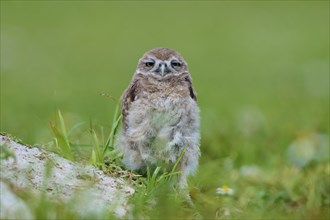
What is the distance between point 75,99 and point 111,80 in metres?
2.81

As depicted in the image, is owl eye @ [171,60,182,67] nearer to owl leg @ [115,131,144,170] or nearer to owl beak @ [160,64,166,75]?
owl beak @ [160,64,166,75]

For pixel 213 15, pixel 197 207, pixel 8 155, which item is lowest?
pixel 213 15

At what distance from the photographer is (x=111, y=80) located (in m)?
17.6

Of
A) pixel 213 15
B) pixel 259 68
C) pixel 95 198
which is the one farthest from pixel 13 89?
pixel 213 15

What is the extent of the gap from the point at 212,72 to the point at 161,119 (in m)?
13.1

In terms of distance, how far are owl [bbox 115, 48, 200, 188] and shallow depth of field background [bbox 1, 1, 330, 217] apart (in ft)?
0.97

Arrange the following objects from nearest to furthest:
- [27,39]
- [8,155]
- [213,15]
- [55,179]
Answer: [8,155] → [55,179] → [27,39] → [213,15]

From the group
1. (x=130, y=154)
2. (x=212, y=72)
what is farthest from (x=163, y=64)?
(x=212, y=72)

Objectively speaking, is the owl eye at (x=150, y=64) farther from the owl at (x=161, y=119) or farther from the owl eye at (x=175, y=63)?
the owl eye at (x=175, y=63)

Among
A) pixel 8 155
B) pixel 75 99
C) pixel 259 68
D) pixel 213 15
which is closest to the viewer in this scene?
pixel 8 155

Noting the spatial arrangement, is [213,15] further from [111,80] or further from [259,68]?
[111,80]

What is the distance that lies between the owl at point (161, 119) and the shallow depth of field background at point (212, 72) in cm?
29

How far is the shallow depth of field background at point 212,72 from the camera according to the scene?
9203 millimetres

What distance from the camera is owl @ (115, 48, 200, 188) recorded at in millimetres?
6434
